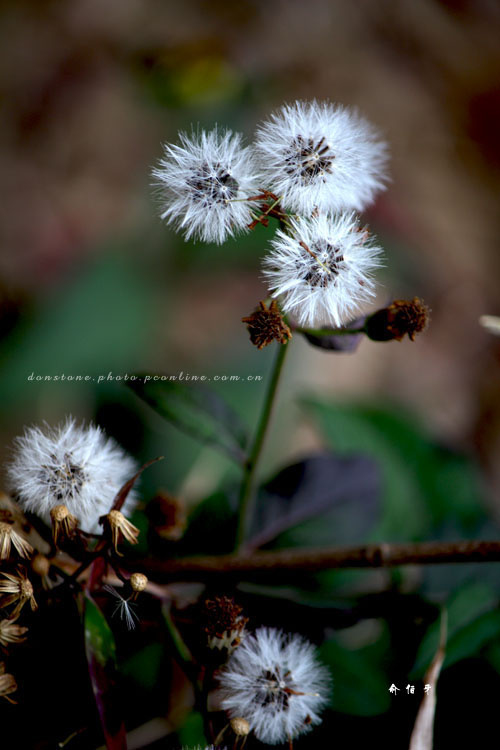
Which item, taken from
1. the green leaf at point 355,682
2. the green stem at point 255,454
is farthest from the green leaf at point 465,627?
the green stem at point 255,454

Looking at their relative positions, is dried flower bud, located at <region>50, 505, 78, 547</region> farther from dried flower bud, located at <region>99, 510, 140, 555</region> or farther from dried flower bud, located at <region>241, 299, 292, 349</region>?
dried flower bud, located at <region>241, 299, 292, 349</region>

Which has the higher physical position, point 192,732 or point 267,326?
point 267,326

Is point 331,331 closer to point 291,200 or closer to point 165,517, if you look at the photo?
point 291,200

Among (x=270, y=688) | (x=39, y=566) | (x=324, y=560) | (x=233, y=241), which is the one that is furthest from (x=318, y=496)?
(x=233, y=241)

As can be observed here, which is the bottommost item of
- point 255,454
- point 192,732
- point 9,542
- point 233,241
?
point 192,732

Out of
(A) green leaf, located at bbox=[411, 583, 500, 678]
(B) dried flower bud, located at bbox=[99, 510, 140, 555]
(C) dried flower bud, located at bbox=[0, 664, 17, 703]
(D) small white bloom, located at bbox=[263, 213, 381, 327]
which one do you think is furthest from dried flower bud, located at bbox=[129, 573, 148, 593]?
(A) green leaf, located at bbox=[411, 583, 500, 678]

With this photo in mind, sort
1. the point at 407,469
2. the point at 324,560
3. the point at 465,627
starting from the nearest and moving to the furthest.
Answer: the point at 324,560, the point at 465,627, the point at 407,469
